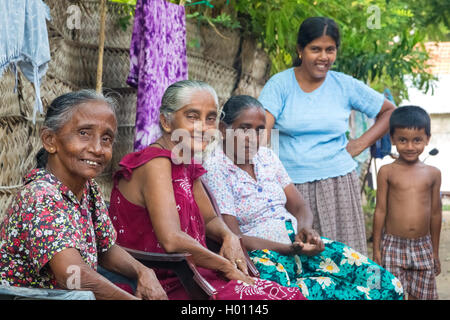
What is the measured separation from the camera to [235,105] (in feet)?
11.2

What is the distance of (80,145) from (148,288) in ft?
1.94

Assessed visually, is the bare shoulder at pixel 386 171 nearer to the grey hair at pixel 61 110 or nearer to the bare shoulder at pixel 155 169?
the bare shoulder at pixel 155 169

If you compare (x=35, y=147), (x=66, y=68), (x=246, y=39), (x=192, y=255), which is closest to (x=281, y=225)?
(x=192, y=255)

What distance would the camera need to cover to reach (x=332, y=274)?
10.5 feet

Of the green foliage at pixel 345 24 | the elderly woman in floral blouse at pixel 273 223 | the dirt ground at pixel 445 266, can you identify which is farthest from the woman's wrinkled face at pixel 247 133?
the dirt ground at pixel 445 266

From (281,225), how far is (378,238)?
51.9 inches

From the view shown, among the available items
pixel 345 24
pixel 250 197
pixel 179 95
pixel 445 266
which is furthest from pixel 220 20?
pixel 445 266

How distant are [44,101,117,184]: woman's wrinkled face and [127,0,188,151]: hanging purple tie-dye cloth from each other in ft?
7.19

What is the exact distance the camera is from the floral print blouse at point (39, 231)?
197 centimetres

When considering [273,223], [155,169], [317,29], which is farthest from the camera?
[317,29]

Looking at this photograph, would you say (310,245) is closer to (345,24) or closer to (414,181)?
(414,181)

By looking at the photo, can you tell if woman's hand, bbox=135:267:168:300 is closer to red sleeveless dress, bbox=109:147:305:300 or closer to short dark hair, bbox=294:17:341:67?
red sleeveless dress, bbox=109:147:305:300

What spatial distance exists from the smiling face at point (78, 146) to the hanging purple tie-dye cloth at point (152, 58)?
219cm

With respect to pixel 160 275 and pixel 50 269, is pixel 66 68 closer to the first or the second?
pixel 160 275
